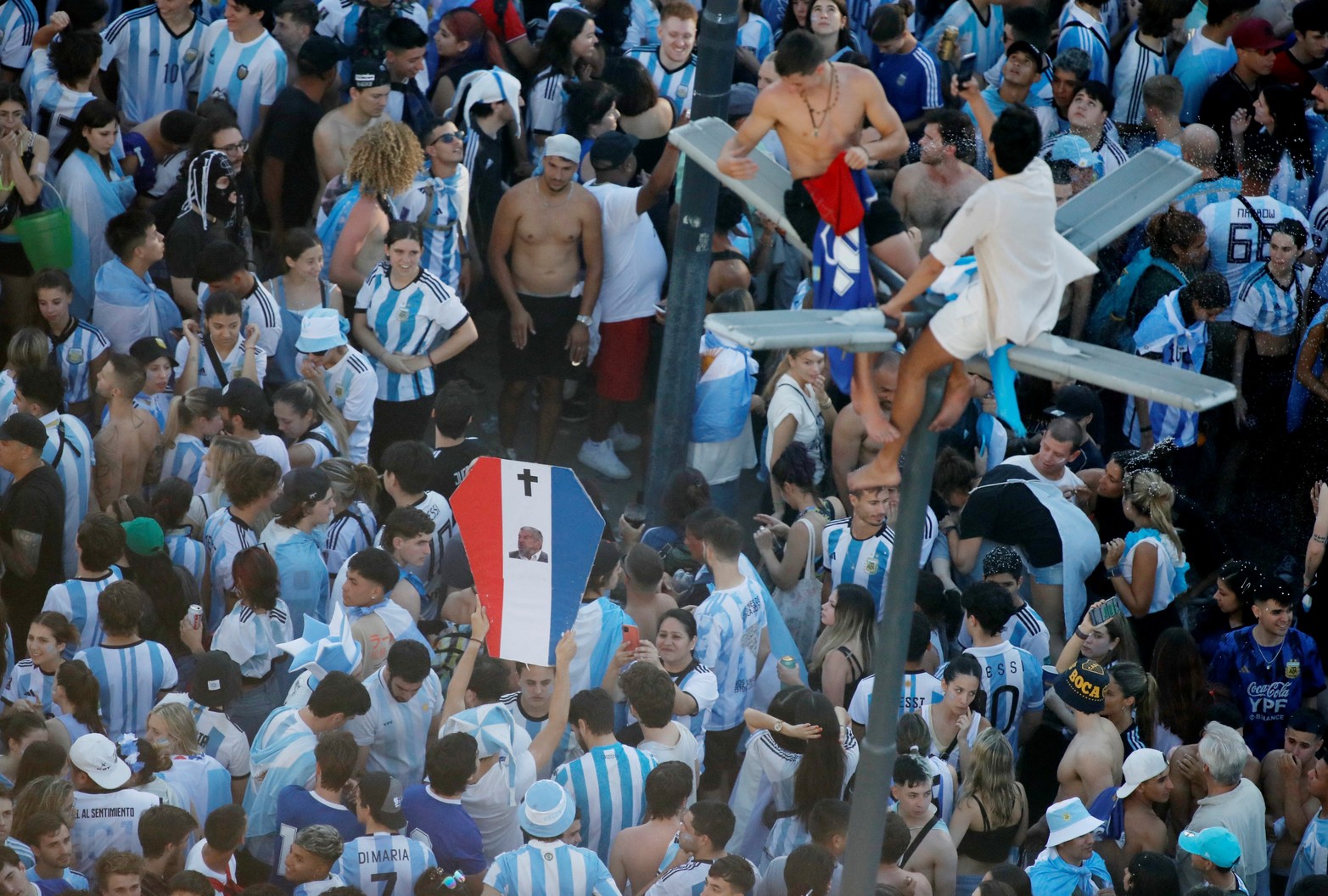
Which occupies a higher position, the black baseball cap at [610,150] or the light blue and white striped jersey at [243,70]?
the light blue and white striped jersey at [243,70]

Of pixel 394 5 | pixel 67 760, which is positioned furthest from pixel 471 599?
pixel 394 5

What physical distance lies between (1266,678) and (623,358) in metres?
4.08

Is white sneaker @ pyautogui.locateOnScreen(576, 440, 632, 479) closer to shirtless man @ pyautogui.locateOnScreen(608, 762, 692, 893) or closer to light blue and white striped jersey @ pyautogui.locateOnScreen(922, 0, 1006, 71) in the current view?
light blue and white striped jersey @ pyautogui.locateOnScreen(922, 0, 1006, 71)

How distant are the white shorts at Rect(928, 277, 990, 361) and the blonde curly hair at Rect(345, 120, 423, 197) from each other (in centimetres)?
543

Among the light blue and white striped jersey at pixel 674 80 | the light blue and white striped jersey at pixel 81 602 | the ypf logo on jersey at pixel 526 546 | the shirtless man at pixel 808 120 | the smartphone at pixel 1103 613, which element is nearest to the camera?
the shirtless man at pixel 808 120

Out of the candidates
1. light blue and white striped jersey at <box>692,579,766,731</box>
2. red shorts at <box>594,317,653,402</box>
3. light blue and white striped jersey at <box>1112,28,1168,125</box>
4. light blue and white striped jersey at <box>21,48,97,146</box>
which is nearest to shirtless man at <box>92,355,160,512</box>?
light blue and white striped jersey at <box>21,48,97,146</box>

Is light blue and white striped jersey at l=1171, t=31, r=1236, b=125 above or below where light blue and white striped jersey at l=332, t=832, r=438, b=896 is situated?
above

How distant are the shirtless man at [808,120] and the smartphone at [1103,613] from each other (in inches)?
144

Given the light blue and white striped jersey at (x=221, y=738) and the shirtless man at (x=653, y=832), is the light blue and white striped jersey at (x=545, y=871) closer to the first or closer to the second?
the shirtless man at (x=653, y=832)

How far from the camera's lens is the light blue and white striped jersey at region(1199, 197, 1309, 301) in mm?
10617

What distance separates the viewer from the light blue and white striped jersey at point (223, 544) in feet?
25.5

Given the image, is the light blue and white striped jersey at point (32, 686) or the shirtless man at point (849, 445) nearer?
the light blue and white striped jersey at point (32, 686)

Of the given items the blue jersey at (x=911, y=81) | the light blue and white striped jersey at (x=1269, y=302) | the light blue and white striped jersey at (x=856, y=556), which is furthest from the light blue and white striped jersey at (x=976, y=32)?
the light blue and white striped jersey at (x=856, y=556)

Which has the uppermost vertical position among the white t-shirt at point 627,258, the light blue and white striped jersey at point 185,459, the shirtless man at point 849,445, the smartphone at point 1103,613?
the white t-shirt at point 627,258
